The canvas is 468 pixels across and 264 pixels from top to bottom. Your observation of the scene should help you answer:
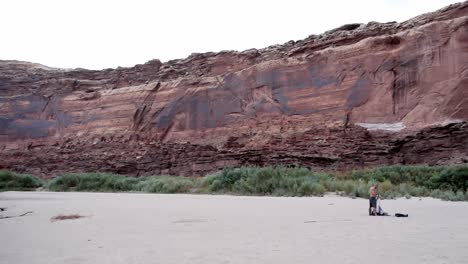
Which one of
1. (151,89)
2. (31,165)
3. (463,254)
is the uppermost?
(151,89)

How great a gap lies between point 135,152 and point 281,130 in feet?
39.0

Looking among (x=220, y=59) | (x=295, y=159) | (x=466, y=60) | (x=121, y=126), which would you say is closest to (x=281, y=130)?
(x=295, y=159)

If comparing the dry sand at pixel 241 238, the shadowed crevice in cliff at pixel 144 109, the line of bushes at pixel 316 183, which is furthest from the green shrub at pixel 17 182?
the dry sand at pixel 241 238

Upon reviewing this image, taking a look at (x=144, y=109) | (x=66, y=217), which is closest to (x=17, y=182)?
(x=144, y=109)

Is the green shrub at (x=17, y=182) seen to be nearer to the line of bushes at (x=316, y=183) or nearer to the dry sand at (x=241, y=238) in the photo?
the line of bushes at (x=316, y=183)

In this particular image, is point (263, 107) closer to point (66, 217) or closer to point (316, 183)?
point (316, 183)

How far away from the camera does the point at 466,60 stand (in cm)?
2125

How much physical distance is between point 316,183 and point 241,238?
8902 millimetres

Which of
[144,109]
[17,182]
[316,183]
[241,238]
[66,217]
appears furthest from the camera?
[144,109]

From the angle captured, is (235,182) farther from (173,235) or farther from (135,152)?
(135,152)

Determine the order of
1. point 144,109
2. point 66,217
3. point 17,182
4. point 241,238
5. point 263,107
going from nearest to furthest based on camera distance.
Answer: point 241,238
point 66,217
point 17,182
point 263,107
point 144,109

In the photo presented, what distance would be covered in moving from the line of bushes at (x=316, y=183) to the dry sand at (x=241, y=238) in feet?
16.1

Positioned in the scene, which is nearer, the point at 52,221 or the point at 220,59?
the point at 52,221

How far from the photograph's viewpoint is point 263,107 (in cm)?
2855
